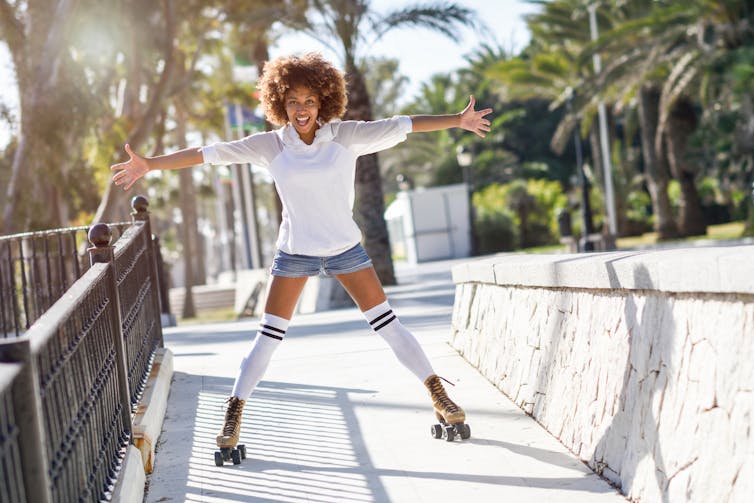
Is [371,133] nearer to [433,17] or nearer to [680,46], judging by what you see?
[433,17]

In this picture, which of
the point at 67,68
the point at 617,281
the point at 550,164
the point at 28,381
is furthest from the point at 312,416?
the point at 550,164

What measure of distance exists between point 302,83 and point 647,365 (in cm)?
217

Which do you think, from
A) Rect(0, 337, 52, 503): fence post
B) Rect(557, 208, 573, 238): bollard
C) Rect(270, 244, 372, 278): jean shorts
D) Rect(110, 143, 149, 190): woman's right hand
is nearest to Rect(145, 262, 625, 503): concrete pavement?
Rect(270, 244, 372, 278): jean shorts

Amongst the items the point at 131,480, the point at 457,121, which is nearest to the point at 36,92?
the point at 457,121

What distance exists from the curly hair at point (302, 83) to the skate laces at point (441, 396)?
139 centimetres

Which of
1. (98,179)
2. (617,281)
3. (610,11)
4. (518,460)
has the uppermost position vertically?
(610,11)

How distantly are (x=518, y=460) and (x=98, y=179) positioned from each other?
23.2 m

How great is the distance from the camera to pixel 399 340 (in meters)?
5.29

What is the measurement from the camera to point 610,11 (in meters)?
36.8

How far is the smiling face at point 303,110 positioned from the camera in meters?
5.08

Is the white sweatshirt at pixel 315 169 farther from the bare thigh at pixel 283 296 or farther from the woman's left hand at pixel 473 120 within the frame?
the woman's left hand at pixel 473 120

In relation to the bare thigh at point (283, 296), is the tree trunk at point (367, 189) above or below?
above

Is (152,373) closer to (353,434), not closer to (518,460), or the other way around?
(353,434)

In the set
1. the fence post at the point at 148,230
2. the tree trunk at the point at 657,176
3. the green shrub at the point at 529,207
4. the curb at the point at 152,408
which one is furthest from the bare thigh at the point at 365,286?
the green shrub at the point at 529,207
